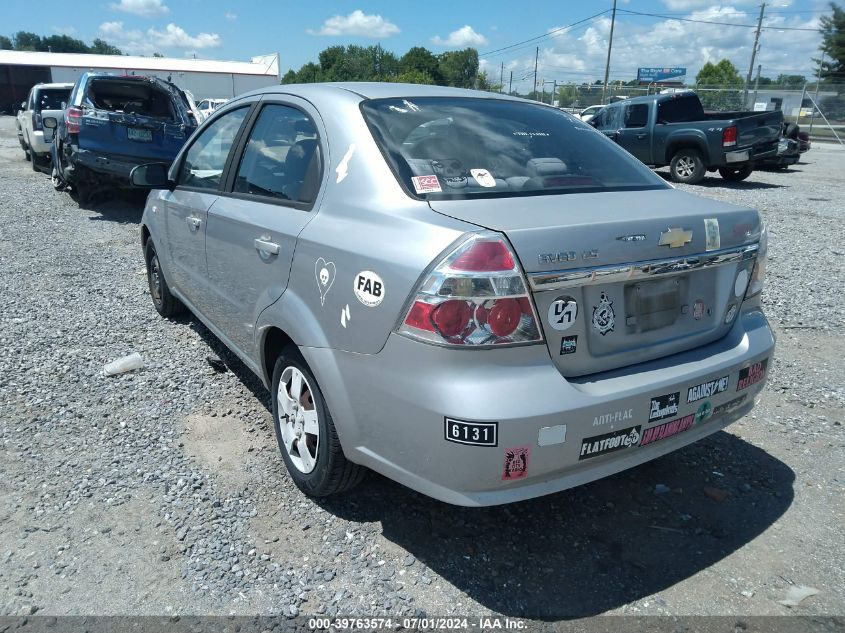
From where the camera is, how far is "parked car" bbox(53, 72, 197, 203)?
9.34 m

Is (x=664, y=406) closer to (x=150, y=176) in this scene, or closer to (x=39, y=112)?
(x=150, y=176)

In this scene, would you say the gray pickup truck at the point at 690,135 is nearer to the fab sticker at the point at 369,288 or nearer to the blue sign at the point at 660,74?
the fab sticker at the point at 369,288

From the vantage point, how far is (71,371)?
14.4 feet

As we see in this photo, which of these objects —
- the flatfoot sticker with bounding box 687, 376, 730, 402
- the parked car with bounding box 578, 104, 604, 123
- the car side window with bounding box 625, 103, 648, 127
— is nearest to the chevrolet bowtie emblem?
the flatfoot sticker with bounding box 687, 376, 730, 402

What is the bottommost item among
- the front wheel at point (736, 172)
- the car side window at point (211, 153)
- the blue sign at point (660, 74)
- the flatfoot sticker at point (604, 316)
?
the front wheel at point (736, 172)

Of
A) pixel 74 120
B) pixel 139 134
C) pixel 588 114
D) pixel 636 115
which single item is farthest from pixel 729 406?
pixel 588 114

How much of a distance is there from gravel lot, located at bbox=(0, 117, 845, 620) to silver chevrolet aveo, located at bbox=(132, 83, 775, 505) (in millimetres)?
358

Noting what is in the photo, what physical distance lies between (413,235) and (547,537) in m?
1.42

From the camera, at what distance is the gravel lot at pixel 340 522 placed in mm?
2473

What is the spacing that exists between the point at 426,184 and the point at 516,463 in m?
1.10

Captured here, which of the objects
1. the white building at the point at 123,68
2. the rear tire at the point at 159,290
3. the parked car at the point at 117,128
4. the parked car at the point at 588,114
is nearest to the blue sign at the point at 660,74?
the white building at the point at 123,68

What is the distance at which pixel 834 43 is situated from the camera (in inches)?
2055

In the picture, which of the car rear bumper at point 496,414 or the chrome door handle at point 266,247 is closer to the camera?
the car rear bumper at point 496,414

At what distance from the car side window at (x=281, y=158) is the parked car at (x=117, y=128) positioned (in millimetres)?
6712
